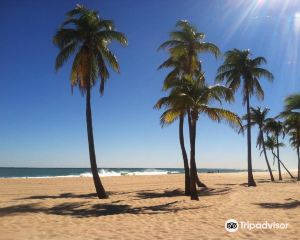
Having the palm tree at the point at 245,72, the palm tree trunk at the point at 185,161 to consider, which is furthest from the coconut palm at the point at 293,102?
the palm tree trunk at the point at 185,161

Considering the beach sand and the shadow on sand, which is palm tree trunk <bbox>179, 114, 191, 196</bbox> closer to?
the beach sand

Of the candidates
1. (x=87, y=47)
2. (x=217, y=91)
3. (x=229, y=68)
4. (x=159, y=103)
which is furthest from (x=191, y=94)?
(x=229, y=68)

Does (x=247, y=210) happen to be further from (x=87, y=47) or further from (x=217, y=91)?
(x=87, y=47)

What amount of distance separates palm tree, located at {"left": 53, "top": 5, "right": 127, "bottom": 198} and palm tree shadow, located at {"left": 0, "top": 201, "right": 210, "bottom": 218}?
16.4ft

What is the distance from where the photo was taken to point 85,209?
14133 millimetres

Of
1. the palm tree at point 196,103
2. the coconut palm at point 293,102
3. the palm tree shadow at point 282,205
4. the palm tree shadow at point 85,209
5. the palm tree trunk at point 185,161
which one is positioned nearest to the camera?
the palm tree shadow at point 85,209

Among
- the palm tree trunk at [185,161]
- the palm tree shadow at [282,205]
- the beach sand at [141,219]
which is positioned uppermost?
the palm tree trunk at [185,161]

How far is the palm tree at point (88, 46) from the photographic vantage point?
19453 millimetres

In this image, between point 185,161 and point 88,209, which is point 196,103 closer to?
point 185,161

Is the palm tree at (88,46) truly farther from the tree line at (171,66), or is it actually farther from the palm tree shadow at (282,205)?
the palm tree shadow at (282,205)

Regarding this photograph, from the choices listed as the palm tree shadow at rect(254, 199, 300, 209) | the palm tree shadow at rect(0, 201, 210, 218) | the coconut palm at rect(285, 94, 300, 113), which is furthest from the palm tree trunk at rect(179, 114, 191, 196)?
the coconut palm at rect(285, 94, 300, 113)

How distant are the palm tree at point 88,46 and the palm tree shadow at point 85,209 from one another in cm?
501

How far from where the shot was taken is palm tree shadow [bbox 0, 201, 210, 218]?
1305 centimetres

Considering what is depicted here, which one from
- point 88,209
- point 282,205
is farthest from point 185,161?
point 88,209
